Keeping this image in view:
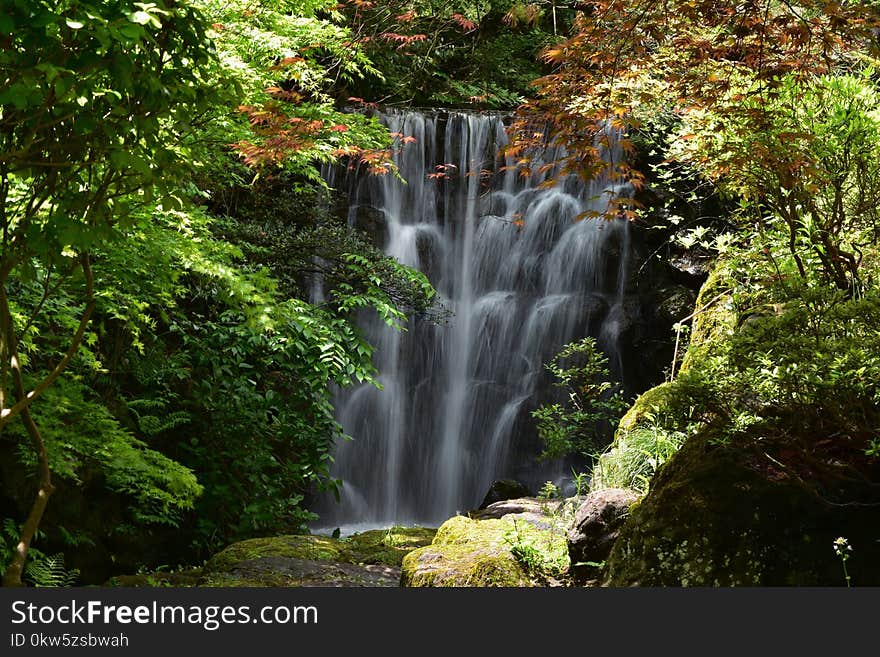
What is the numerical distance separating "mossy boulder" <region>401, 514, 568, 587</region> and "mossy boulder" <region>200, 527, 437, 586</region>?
995 mm

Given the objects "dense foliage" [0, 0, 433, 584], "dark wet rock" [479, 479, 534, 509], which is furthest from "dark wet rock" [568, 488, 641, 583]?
"dark wet rock" [479, 479, 534, 509]

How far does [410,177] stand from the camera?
1464 centimetres

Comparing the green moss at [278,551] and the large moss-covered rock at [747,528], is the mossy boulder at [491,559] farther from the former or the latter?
the green moss at [278,551]

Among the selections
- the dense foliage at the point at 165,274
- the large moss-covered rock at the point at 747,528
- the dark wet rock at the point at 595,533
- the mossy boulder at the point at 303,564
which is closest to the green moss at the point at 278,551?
the mossy boulder at the point at 303,564

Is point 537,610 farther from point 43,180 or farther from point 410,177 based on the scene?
point 410,177

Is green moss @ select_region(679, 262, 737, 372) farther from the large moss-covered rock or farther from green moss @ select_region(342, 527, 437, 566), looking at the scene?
green moss @ select_region(342, 527, 437, 566)

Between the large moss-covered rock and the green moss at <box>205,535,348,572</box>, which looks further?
the green moss at <box>205,535,348,572</box>

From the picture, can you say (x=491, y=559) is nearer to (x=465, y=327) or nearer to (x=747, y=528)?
(x=747, y=528)

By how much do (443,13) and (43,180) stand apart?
2969mm

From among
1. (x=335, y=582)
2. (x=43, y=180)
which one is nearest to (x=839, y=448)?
(x=335, y=582)

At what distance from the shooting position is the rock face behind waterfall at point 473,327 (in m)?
12.6

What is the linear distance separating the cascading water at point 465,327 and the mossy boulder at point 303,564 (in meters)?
5.08

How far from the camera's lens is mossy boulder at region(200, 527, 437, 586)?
17.0 feet

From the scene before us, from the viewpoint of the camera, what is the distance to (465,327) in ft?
44.7
